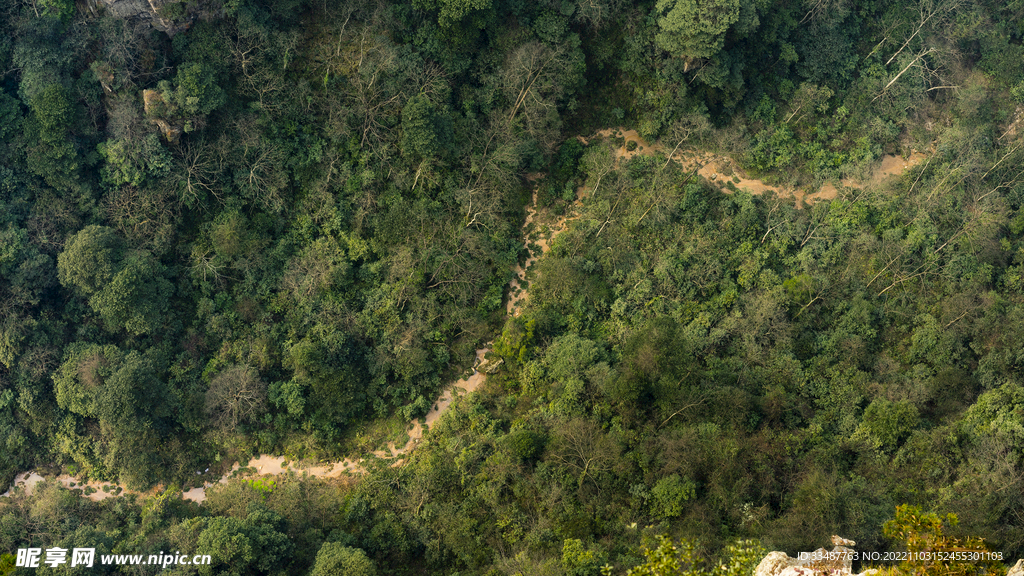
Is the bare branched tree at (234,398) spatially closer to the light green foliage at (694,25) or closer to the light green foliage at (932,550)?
the light green foliage at (694,25)

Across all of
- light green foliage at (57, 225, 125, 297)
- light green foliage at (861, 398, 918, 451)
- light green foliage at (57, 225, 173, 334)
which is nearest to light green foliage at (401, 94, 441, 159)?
light green foliage at (57, 225, 173, 334)

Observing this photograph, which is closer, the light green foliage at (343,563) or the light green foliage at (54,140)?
the light green foliage at (343,563)

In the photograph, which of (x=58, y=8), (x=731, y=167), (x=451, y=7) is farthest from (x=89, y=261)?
(x=731, y=167)

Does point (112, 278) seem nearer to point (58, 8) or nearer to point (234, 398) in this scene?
point (234, 398)

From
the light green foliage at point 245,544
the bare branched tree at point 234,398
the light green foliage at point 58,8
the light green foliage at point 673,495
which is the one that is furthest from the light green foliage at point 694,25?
the light green foliage at point 245,544

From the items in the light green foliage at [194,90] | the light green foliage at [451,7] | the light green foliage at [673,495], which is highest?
the light green foliage at [451,7]

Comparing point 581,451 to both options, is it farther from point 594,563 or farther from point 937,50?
point 937,50

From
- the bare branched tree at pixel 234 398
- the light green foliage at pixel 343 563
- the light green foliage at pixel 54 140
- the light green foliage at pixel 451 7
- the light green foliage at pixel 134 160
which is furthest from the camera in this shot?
the light green foliage at pixel 451 7

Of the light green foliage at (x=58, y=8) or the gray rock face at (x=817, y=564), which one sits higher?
the light green foliage at (x=58, y=8)
